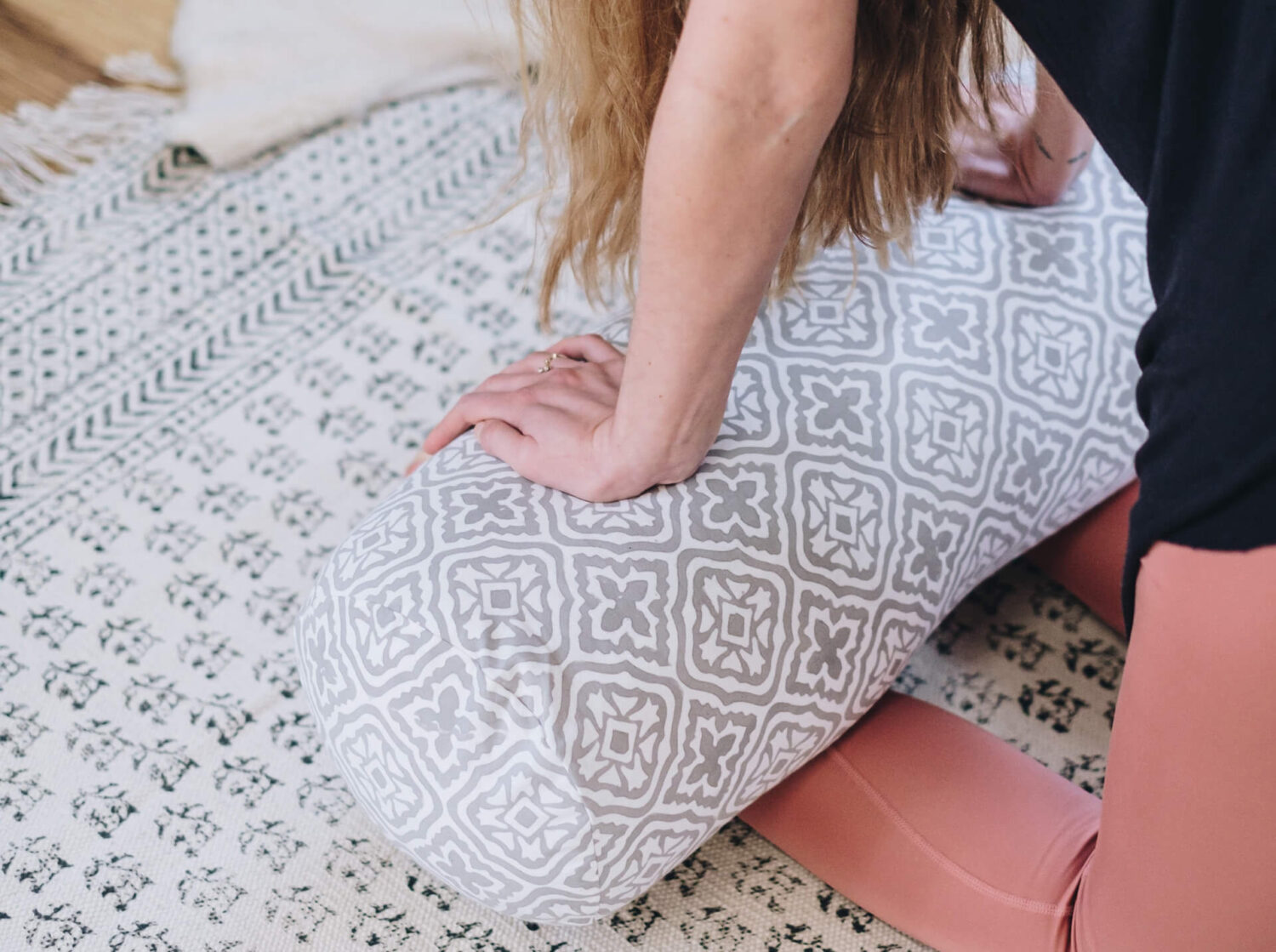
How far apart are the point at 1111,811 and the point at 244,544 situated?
923mm

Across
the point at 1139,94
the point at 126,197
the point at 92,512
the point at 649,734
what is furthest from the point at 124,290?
the point at 1139,94

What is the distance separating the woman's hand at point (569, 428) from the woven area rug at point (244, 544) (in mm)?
366

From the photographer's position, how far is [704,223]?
2.17 ft

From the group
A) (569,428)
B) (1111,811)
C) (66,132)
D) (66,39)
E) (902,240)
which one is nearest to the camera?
(1111,811)

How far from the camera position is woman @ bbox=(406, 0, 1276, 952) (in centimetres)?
55

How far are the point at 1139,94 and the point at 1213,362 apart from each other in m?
0.15

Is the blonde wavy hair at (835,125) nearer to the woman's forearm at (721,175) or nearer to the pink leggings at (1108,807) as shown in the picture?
the woman's forearm at (721,175)

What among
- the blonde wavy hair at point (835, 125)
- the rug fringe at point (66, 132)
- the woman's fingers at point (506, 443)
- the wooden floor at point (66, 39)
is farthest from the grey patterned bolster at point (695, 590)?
the wooden floor at point (66, 39)

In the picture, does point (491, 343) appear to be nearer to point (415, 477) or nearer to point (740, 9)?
point (415, 477)

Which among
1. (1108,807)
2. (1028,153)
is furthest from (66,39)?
(1108,807)

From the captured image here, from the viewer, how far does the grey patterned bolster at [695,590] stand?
0.77 metres

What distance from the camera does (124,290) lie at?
4.74 ft

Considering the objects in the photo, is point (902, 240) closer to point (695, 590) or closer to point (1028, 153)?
point (1028, 153)

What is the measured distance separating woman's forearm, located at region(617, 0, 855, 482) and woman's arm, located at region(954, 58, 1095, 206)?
1.39 feet
